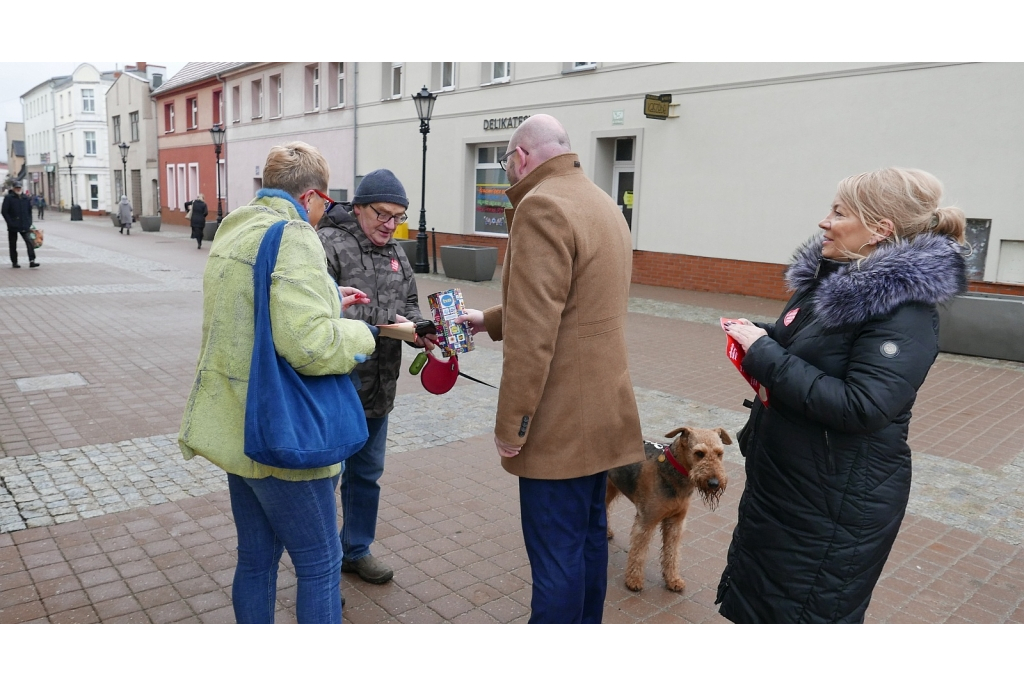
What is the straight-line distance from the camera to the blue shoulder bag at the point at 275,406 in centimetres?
220

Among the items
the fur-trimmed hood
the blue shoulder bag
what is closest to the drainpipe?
the blue shoulder bag

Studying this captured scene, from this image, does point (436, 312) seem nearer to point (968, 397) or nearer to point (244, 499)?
point (244, 499)

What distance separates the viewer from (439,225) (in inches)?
898

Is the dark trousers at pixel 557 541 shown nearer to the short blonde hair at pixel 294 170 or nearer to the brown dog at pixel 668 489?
the brown dog at pixel 668 489

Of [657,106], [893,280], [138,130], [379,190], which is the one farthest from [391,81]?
[138,130]

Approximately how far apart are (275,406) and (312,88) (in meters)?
28.5

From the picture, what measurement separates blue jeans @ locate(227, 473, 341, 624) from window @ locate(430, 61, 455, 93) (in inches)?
818

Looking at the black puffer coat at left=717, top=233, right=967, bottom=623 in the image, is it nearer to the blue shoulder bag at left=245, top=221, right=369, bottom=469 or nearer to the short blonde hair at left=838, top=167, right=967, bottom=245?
the short blonde hair at left=838, top=167, right=967, bottom=245

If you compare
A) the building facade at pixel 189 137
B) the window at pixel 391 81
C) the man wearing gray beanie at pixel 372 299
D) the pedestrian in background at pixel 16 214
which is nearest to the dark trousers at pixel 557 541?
the man wearing gray beanie at pixel 372 299

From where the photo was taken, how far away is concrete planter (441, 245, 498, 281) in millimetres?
16719

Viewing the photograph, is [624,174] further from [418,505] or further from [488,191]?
[418,505]

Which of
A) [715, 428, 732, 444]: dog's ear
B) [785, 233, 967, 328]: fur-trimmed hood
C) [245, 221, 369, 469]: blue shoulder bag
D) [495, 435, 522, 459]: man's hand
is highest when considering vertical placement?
[785, 233, 967, 328]: fur-trimmed hood

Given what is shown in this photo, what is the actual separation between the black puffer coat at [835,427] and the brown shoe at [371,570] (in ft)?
5.71

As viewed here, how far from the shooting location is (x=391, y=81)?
24375mm
